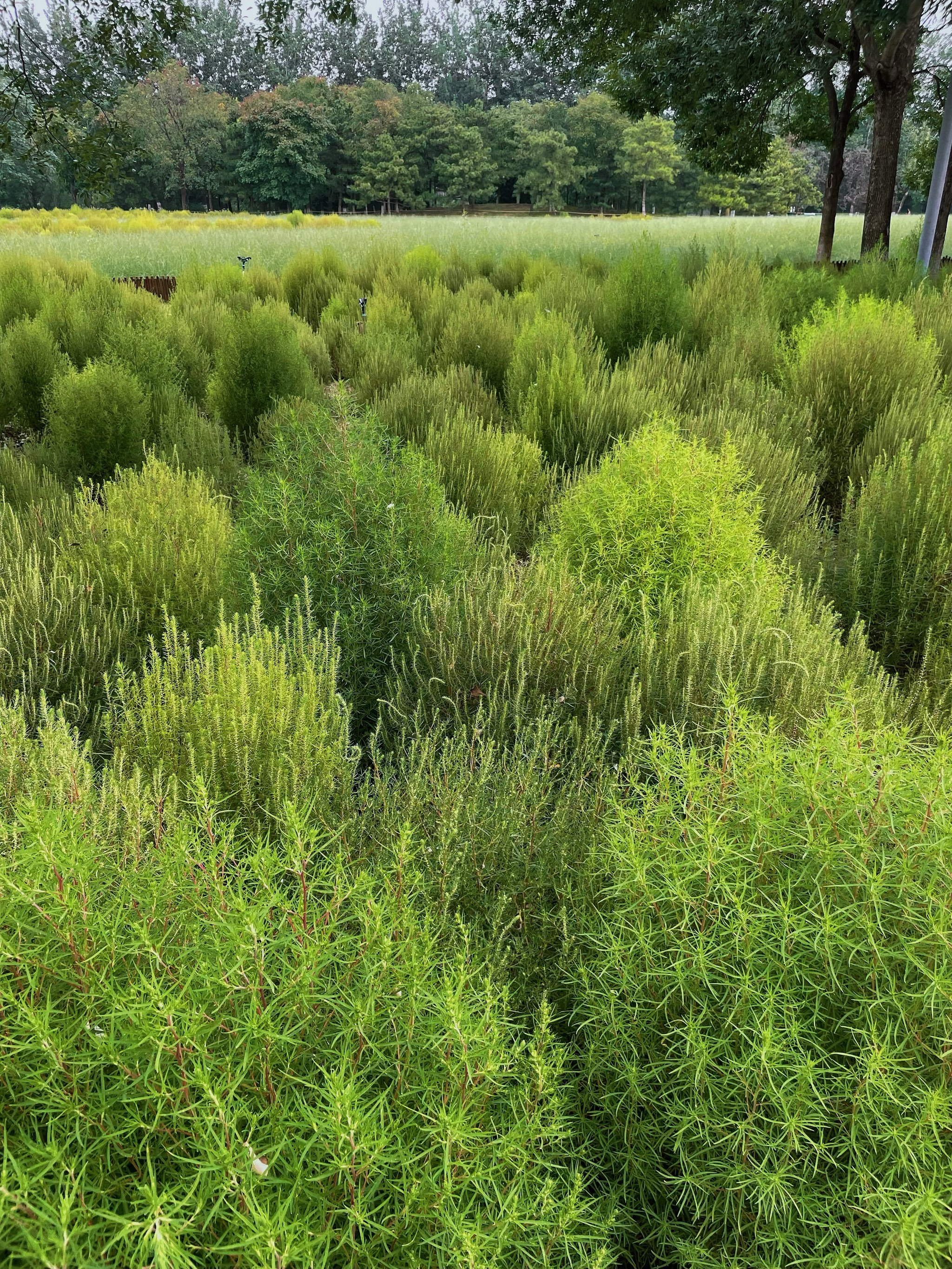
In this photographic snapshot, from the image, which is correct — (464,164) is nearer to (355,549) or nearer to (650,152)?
(650,152)

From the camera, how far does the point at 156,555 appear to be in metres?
3.14

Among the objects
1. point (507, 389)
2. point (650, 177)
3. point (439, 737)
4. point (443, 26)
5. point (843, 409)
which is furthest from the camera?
point (650, 177)

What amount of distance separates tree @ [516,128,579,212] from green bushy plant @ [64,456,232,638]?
208ft

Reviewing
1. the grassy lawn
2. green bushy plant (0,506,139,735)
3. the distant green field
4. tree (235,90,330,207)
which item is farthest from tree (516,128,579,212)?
green bushy plant (0,506,139,735)

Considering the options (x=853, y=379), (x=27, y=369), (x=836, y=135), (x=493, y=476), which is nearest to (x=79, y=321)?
(x=27, y=369)

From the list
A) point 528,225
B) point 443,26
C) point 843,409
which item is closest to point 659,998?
point 843,409

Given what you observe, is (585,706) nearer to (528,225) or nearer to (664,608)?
(664,608)

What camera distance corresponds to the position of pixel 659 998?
123cm

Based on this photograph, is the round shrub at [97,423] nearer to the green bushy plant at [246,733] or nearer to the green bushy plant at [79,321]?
the green bushy plant at [79,321]

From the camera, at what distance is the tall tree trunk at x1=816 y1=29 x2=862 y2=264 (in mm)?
11570

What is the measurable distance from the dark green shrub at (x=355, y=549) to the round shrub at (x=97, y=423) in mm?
2465

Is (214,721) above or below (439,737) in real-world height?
above

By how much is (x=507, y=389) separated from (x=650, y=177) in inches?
2521

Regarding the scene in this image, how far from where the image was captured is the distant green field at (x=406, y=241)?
14219 millimetres
